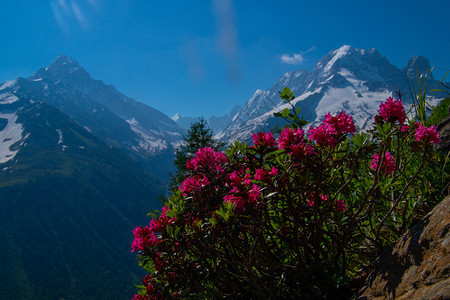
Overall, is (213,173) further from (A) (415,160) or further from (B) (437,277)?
(A) (415,160)

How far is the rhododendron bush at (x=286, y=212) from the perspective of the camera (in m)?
2.26

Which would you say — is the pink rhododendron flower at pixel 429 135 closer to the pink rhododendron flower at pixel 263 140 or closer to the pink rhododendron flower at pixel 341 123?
the pink rhododendron flower at pixel 341 123

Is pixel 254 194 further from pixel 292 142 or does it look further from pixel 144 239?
pixel 144 239

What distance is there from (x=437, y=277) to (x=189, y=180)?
2017mm

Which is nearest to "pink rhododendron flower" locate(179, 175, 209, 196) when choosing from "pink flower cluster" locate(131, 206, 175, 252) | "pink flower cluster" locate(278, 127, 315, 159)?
"pink flower cluster" locate(131, 206, 175, 252)

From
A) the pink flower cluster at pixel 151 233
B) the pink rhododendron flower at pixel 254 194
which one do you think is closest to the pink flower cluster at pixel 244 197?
the pink rhododendron flower at pixel 254 194

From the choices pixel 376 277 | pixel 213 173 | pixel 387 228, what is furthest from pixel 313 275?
pixel 213 173

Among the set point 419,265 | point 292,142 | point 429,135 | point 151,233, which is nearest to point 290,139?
point 292,142

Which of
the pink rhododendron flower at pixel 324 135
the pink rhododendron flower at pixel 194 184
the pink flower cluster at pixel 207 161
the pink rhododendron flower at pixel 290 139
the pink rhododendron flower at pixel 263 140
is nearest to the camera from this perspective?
the pink rhododendron flower at pixel 324 135

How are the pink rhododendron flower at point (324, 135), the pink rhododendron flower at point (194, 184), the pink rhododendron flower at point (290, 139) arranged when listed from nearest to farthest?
the pink rhododendron flower at point (324, 135) → the pink rhododendron flower at point (290, 139) → the pink rhododendron flower at point (194, 184)

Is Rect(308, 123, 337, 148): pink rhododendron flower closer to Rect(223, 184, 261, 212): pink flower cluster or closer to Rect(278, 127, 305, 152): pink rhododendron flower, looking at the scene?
Rect(278, 127, 305, 152): pink rhododendron flower

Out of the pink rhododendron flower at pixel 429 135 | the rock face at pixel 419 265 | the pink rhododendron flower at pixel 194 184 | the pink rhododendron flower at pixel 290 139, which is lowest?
the rock face at pixel 419 265

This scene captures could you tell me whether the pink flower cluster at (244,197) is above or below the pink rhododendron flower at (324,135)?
below

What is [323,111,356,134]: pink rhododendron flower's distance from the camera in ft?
7.43
